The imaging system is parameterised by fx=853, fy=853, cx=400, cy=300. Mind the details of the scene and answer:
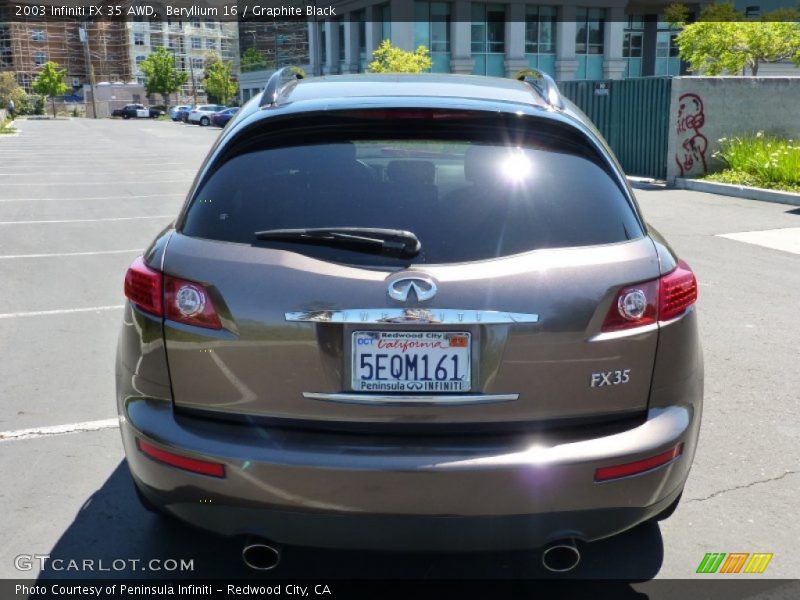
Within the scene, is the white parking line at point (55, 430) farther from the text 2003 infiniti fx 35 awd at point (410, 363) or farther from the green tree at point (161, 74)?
the green tree at point (161, 74)

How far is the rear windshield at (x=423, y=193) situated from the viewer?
8.99 feet

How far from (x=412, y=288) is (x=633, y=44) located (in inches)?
2117

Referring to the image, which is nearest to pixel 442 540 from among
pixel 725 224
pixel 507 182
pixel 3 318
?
pixel 507 182

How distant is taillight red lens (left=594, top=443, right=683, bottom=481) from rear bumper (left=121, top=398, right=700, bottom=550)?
2 cm

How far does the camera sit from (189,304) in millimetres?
2727

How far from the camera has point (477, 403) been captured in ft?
8.52

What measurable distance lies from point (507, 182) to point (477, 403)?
2.54ft

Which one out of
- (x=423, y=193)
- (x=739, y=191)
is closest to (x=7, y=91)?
(x=739, y=191)

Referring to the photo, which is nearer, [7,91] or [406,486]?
[406,486]

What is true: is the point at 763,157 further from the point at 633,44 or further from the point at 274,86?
the point at 633,44

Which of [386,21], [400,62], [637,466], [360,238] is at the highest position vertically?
[386,21]

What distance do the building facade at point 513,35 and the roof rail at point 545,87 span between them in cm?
4155

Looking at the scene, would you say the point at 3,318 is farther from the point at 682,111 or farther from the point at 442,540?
Result: the point at 682,111

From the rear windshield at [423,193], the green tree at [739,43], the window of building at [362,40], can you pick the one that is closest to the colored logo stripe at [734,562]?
the rear windshield at [423,193]
